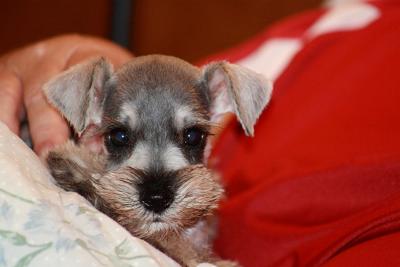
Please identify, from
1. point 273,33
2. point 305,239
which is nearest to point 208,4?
point 273,33

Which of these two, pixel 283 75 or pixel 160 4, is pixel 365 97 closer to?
pixel 283 75

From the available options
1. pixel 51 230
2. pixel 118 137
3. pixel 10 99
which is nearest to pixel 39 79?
pixel 10 99

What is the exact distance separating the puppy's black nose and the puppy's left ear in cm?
36

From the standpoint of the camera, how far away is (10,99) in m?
1.92

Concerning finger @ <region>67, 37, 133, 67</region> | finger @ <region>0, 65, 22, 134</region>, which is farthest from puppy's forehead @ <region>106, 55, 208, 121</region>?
finger @ <region>67, 37, 133, 67</region>

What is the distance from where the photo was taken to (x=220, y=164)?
2.63 meters

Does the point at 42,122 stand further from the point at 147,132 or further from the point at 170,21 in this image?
the point at 170,21

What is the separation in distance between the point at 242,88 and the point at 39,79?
738mm

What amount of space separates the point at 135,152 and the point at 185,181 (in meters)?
0.19

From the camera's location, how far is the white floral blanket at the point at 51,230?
1.11m

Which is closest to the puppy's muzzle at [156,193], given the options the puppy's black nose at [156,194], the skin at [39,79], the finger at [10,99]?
the puppy's black nose at [156,194]

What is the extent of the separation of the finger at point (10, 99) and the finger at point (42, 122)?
0.04 meters

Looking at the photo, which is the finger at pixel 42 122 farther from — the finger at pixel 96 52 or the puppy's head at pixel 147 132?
the finger at pixel 96 52

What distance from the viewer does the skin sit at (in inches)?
72.6
